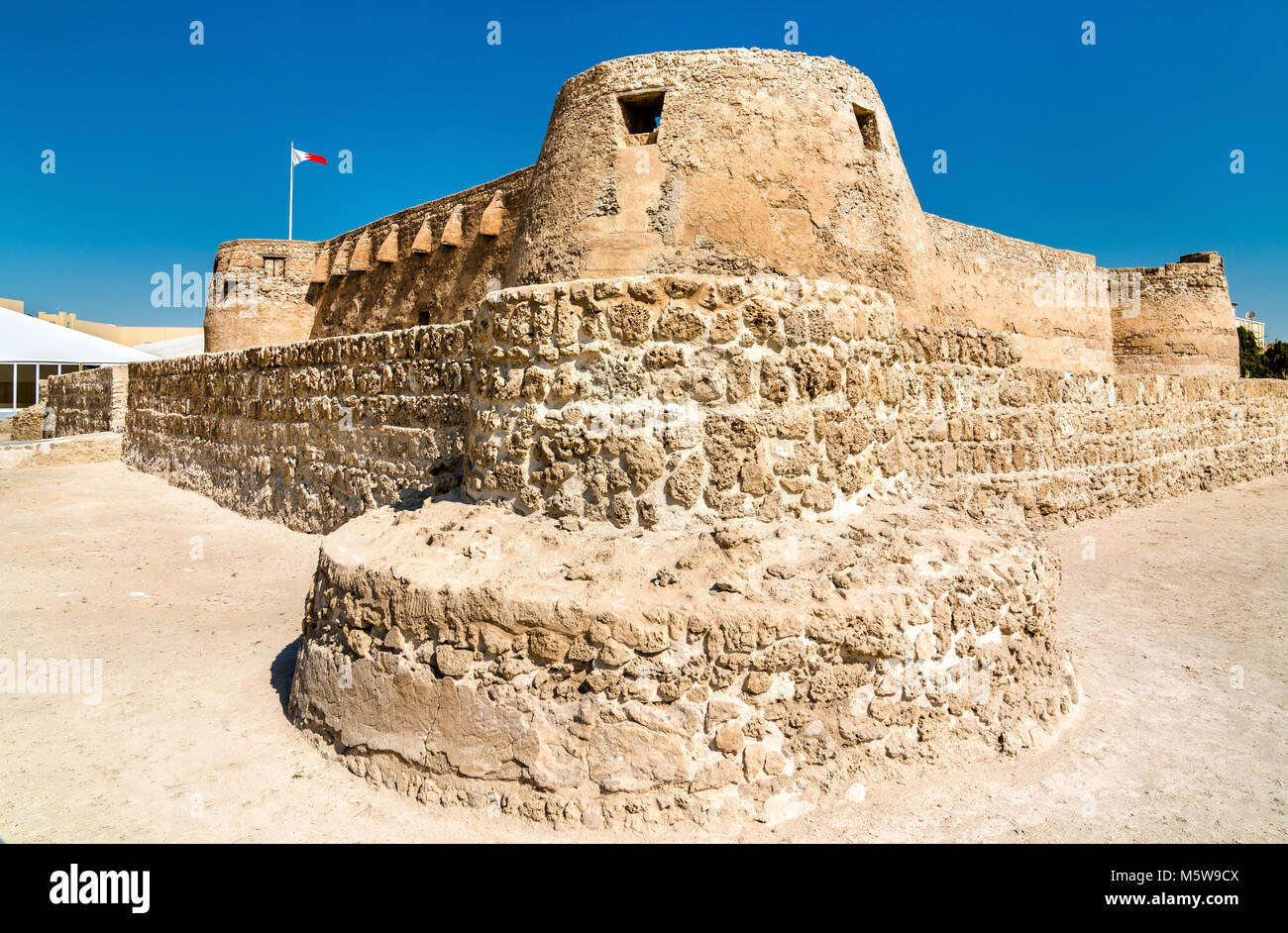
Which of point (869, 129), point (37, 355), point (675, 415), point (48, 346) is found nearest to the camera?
point (675, 415)

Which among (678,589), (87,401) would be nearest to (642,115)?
(678,589)

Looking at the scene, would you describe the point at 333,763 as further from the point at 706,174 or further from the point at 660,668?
the point at 706,174

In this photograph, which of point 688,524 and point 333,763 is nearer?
point 333,763

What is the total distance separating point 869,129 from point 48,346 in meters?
29.0

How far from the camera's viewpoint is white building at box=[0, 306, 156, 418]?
24.0 m

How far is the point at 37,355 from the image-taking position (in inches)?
952

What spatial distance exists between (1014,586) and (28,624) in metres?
5.80

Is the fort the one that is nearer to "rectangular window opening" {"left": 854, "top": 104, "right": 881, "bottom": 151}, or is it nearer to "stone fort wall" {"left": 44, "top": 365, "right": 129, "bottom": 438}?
"rectangular window opening" {"left": 854, "top": 104, "right": 881, "bottom": 151}

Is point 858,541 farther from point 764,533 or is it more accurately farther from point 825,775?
point 825,775

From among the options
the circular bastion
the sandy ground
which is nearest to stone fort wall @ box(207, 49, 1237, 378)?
the circular bastion

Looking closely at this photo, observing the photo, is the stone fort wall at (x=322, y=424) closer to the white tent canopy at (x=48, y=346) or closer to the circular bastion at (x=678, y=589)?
the circular bastion at (x=678, y=589)

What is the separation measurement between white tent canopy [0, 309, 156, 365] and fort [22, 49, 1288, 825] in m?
24.4

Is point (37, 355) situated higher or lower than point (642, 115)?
higher

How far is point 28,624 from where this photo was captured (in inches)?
194
